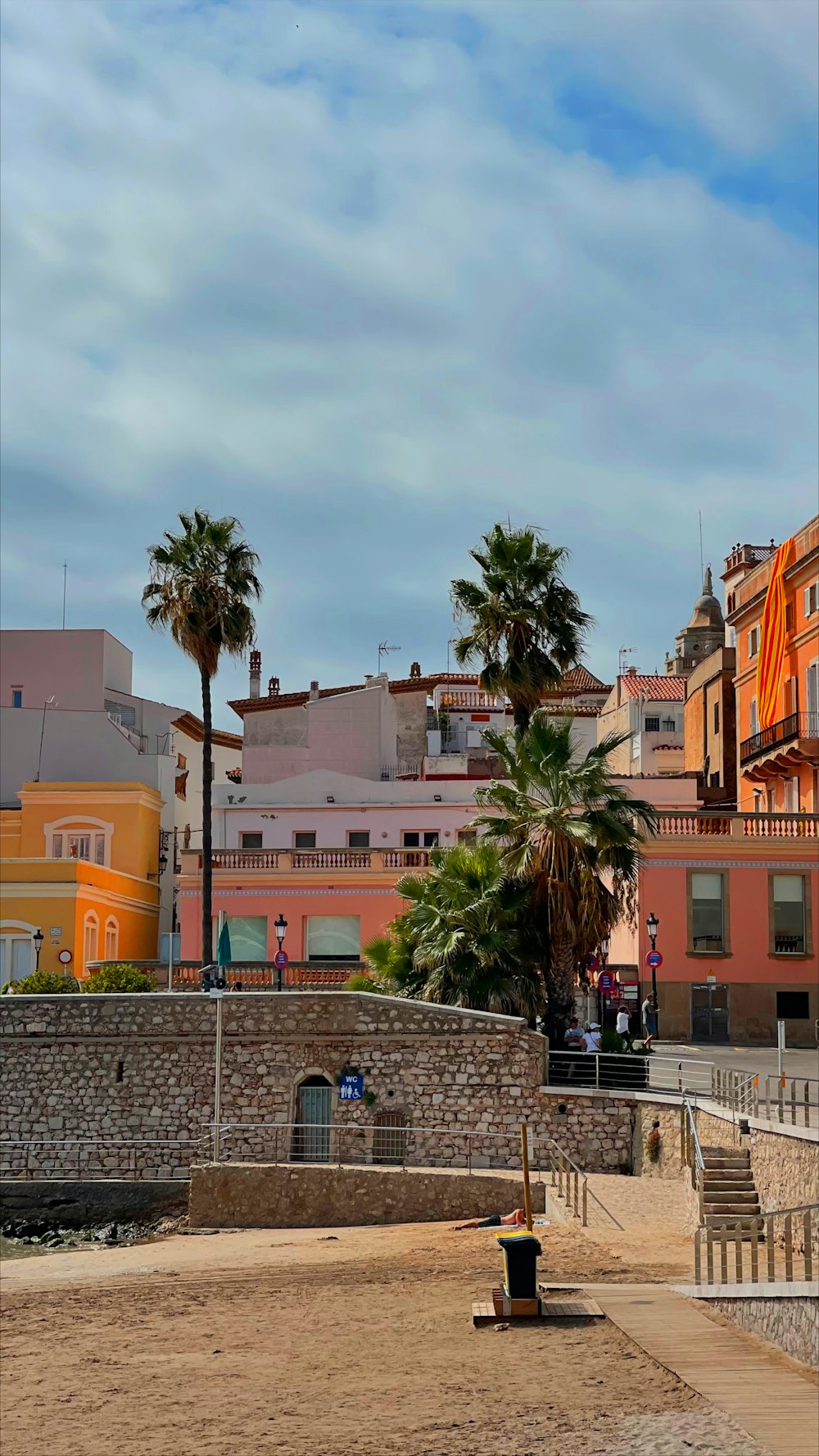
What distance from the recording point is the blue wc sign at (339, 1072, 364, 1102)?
3362cm

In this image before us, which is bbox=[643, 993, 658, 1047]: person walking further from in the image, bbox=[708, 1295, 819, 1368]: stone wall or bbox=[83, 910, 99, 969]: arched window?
bbox=[708, 1295, 819, 1368]: stone wall

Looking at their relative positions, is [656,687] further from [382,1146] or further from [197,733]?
[382,1146]

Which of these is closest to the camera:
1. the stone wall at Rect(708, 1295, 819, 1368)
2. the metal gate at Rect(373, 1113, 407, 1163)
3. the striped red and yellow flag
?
the stone wall at Rect(708, 1295, 819, 1368)

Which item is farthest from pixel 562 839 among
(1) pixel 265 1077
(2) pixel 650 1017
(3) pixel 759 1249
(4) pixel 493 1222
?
(3) pixel 759 1249

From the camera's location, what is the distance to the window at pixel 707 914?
41000 millimetres

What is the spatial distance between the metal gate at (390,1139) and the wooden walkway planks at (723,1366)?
14.1 metres

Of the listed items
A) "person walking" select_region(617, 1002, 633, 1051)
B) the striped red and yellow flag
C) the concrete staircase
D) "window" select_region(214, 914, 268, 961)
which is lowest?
the concrete staircase

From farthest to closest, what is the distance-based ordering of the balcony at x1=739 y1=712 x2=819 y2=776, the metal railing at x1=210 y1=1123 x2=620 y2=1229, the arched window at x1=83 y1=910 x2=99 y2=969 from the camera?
the balcony at x1=739 y1=712 x2=819 y2=776, the arched window at x1=83 y1=910 x2=99 y2=969, the metal railing at x1=210 y1=1123 x2=620 y2=1229

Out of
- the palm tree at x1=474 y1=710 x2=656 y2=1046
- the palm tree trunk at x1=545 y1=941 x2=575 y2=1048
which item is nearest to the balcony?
the palm tree at x1=474 y1=710 x2=656 y2=1046

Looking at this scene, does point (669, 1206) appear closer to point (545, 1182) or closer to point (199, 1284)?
point (545, 1182)

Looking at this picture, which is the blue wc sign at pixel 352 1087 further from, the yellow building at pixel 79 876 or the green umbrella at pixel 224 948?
the yellow building at pixel 79 876

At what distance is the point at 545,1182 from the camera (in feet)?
98.6

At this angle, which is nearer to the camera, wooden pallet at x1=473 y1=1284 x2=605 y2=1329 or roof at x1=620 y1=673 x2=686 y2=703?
wooden pallet at x1=473 y1=1284 x2=605 y2=1329

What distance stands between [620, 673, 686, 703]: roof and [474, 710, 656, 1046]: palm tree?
40115 millimetres
